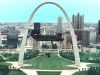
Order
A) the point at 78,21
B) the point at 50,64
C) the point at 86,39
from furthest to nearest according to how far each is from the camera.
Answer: the point at 78,21
the point at 86,39
the point at 50,64

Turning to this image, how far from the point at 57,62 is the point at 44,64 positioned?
94.5 inches

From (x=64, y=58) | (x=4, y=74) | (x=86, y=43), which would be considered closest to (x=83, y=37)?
(x=86, y=43)

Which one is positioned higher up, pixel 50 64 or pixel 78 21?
pixel 78 21

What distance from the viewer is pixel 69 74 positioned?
1330 inches

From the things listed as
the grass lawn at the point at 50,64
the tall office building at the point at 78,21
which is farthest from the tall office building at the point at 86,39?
the grass lawn at the point at 50,64

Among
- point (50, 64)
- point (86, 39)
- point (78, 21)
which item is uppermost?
point (78, 21)

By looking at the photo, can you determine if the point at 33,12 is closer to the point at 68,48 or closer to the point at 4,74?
the point at 4,74

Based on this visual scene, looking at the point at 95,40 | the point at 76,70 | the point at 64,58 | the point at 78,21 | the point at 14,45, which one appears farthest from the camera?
the point at 78,21

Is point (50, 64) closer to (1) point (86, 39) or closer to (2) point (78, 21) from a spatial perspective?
(1) point (86, 39)

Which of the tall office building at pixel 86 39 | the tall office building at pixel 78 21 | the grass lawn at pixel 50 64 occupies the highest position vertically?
the tall office building at pixel 78 21

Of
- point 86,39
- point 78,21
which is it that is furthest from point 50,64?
point 78,21

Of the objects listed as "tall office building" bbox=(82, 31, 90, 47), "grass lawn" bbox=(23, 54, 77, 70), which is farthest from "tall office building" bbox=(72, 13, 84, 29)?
"grass lawn" bbox=(23, 54, 77, 70)

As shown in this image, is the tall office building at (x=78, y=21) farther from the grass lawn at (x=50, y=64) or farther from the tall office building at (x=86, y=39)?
the grass lawn at (x=50, y=64)

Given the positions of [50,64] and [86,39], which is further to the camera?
[86,39]
